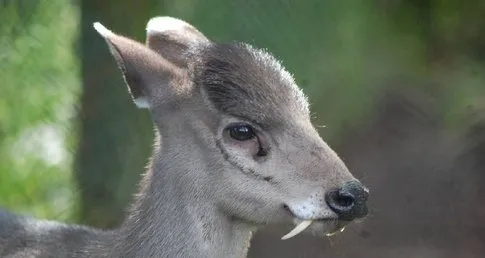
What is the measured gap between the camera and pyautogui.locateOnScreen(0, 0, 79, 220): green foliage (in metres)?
6.36

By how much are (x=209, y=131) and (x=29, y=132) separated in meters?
3.36

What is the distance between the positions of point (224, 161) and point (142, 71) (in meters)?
0.41

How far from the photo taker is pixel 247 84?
3.64 m

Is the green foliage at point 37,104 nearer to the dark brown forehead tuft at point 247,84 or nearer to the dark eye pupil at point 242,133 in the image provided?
the dark brown forehead tuft at point 247,84

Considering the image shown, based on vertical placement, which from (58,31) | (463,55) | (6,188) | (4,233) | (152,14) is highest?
(463,55)

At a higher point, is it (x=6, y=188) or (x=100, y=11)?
(x=100, y=11)

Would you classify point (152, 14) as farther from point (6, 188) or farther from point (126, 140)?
point (6, 188)

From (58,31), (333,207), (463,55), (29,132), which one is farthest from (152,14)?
(333,207)

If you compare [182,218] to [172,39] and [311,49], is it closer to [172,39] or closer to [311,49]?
[172,39]

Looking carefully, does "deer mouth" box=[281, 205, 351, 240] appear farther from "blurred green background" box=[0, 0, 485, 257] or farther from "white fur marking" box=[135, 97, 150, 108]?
"blurred green background" box=[0, 0, 485, 257]

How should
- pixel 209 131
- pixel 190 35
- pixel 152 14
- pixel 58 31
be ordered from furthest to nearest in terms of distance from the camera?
pixel 58 31 < pixel 152 14 < pixel 190 35 < pixel 209 131

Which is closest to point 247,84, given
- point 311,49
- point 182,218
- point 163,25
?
point 182,218

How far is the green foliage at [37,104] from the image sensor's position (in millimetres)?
6355

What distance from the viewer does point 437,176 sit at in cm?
610
